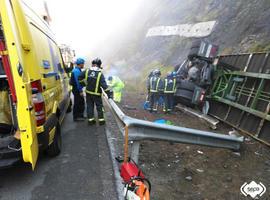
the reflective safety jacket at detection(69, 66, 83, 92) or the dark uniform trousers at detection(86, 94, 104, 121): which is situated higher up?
the reflective safety jacket at detection(69, 66, 83, 92)

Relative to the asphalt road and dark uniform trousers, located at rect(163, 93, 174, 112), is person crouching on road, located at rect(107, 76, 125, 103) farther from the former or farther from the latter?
the asphalt road

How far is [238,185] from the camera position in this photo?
4.23 meters

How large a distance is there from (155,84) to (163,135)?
18.5 ft

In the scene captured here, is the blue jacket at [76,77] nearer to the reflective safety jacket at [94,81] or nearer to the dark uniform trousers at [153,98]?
the reflective safety jacket at [94,81]

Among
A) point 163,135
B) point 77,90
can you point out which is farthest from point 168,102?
point 163,135

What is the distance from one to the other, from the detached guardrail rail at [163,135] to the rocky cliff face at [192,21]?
18.8 ft

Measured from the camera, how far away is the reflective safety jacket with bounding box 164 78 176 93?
9.14 meters

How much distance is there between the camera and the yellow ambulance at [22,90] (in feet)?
10.5

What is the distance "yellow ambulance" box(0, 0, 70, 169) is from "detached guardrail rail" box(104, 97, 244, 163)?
1164 mm

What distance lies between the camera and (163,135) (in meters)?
4.02

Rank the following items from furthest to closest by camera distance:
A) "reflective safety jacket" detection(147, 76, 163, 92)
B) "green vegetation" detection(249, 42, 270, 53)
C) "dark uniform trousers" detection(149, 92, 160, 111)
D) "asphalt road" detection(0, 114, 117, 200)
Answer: "dark uniform trousers" detection(149, 92, 160, 111) < "reflective safety jacket" detection(147, 76, 163, 92) < "green vegetation" detection(249, 42, 270, 53) < "asphalt road" detection(0, 114, 117, 200)

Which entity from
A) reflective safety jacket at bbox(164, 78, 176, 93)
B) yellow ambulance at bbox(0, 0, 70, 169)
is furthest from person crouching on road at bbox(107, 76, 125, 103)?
yellow ambulance at bbox(0, 0, 70, 169)

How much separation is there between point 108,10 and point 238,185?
41.2 meters

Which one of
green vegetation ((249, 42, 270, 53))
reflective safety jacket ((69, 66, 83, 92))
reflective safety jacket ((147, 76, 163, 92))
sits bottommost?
reflective safety jacket ((147, 76, 163, 92))
